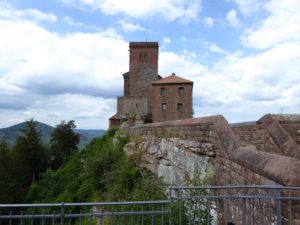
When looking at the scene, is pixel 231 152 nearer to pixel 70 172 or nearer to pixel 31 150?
pixel 70 172

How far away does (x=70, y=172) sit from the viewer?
2814cm

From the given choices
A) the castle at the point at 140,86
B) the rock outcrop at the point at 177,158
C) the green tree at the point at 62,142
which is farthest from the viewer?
the castle at the point at 140,86

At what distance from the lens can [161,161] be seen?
38.8 feet

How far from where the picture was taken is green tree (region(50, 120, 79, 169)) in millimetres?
43031

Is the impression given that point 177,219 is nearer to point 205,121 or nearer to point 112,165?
point 205,121

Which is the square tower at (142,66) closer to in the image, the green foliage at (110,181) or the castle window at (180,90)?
the castle window at (180,90)

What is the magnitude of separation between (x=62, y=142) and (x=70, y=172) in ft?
52.7

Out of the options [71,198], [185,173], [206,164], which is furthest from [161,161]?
[71,198]

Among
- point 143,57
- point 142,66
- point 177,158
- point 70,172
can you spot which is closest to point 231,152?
point 177,158

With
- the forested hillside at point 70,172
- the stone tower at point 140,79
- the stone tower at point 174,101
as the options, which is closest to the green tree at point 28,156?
the forested hillside at point 70,172

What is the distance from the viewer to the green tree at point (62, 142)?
141 feet

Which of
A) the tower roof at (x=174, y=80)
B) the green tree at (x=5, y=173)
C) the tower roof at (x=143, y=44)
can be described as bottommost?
the green tree at (x=5, y=173)

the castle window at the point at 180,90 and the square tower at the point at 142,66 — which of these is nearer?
the castle window at the point at 180,90

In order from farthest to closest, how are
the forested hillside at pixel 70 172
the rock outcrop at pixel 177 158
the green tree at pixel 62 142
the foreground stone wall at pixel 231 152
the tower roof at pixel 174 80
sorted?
the tower roof at pixel 174 80, the green tree at pixel 62 142, the forested hillside at pixel 70 172, the rock outcrop at pixel 177 158, the foreground stone wall at pixel 231 152
